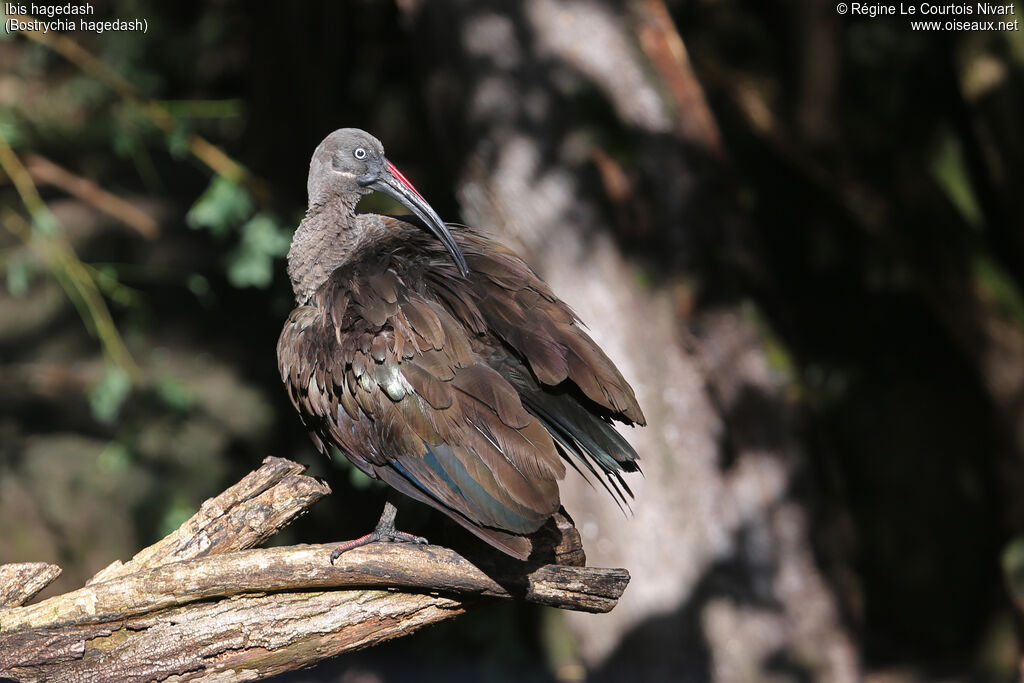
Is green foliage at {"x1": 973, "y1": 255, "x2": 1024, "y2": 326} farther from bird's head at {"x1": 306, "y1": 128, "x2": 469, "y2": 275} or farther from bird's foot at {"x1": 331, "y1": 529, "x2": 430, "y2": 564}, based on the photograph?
bird's foot at {"x1": 331, "y1": 529, "x2": 430, "y2": 564}

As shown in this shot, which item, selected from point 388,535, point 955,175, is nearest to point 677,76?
point 955,175

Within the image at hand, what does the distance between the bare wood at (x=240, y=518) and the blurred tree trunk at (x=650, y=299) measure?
7.95 feet

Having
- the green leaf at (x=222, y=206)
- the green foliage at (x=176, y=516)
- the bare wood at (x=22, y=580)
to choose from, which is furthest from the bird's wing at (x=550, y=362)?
the green foliage at (x=176, y=516)

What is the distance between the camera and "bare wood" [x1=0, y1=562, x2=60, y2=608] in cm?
284

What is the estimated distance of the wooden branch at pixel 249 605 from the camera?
8.91 ft

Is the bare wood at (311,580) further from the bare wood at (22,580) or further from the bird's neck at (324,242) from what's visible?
the bird's neck at (324,242)

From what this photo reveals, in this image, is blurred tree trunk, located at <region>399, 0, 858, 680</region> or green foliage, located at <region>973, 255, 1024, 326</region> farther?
green foliage, located at <region>973, 255, 1024, 326</region>

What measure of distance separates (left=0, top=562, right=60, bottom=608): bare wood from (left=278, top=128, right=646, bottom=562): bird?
774mm

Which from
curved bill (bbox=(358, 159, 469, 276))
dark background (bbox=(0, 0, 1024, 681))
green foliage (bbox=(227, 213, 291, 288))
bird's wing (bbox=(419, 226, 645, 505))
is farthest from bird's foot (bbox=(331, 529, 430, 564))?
green foliage (bbox=(227, 213, 291, 288))

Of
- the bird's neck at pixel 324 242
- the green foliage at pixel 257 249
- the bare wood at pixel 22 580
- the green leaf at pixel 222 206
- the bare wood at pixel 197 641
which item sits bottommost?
the bare wood at pixel 197 641

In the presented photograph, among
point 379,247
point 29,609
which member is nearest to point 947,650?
point 379,247

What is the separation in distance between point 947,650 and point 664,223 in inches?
154

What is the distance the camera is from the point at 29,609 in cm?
279

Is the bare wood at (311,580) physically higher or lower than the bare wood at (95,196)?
lower
